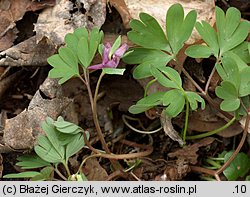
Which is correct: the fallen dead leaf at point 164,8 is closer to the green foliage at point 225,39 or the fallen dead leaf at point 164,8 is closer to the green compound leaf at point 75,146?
the green foliage at point 225,39

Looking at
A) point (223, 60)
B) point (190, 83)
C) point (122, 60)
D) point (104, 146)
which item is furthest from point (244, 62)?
point (104, 146)

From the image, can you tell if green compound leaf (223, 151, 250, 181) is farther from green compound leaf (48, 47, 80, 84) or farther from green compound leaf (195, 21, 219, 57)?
green compound leaf (48, 47, 80, 84)

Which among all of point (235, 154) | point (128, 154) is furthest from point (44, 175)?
point (235, 154)

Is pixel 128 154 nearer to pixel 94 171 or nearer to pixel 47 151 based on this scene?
pixel 94 171

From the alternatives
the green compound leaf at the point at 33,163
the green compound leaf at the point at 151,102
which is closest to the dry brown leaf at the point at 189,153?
the green compound leaf at the point at 151,102

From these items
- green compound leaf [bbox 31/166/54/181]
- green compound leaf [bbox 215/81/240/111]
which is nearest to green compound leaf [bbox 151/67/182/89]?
green compound leaf [bbox 215/81/240/111]
